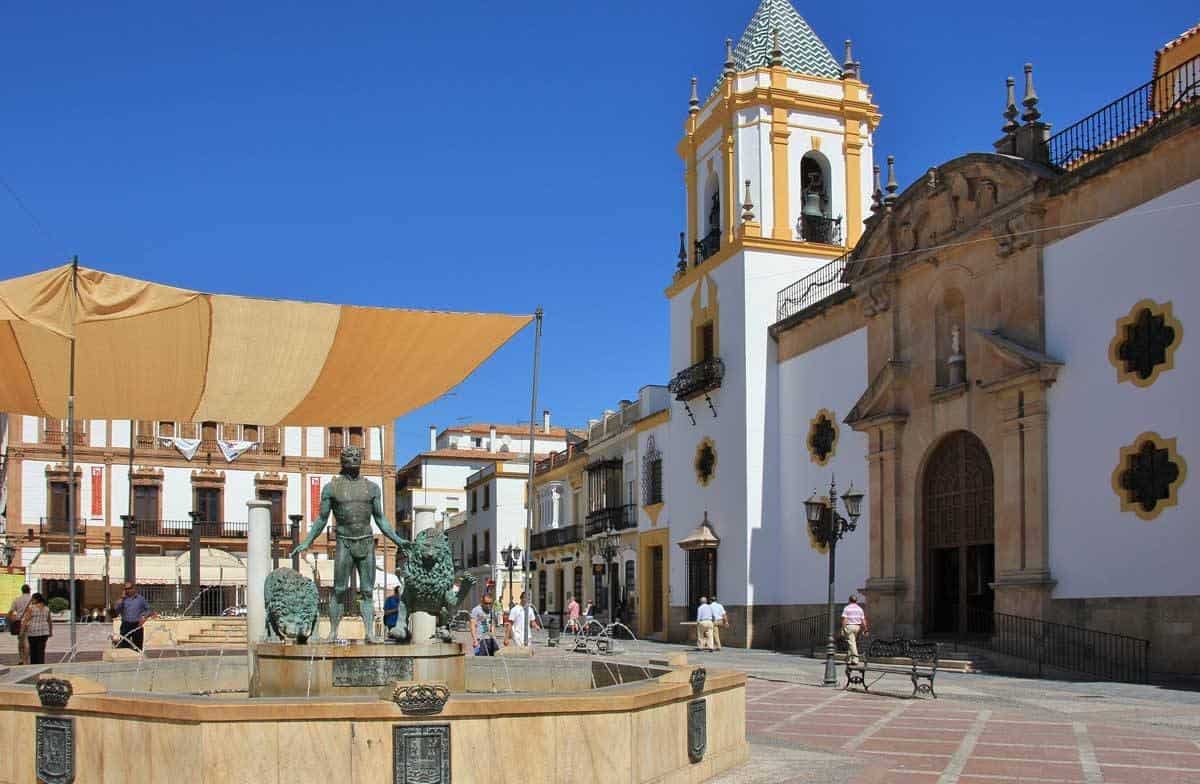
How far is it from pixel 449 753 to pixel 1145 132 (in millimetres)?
15432

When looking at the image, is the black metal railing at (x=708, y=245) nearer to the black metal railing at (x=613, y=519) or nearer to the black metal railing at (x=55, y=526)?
the black metal railing at (x=613, y=519)

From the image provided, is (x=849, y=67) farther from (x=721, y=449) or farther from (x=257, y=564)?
(x=257, y=564)

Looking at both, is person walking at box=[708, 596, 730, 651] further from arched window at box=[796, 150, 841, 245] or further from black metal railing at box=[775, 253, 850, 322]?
arched window at box=[796, 150, 841, 245]

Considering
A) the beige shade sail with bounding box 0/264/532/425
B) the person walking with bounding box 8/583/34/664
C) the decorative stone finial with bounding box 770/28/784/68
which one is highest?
the decorative stone finial with bounding box 770/28/784/68

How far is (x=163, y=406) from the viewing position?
14750 mm

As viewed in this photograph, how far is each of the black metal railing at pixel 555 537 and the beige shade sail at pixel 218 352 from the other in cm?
2987

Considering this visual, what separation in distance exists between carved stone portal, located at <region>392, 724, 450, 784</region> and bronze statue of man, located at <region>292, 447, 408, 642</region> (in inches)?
131

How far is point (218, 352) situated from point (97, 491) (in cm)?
3432

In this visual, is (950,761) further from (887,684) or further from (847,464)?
(847,464)

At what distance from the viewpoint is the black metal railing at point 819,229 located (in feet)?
100

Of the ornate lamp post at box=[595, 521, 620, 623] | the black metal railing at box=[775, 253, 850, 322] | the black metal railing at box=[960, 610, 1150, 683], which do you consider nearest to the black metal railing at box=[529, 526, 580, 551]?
the ornate lamp post at box=[595, 521, 620, 623]

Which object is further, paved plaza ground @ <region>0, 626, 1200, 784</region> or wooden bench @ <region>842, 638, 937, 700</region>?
wooden bench @ <region>842, 638, 937, 700</region>

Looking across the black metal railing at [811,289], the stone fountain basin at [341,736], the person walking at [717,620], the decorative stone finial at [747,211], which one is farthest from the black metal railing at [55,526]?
the stone fountain basin at [341,736]

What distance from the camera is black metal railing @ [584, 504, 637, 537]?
3872 cm
